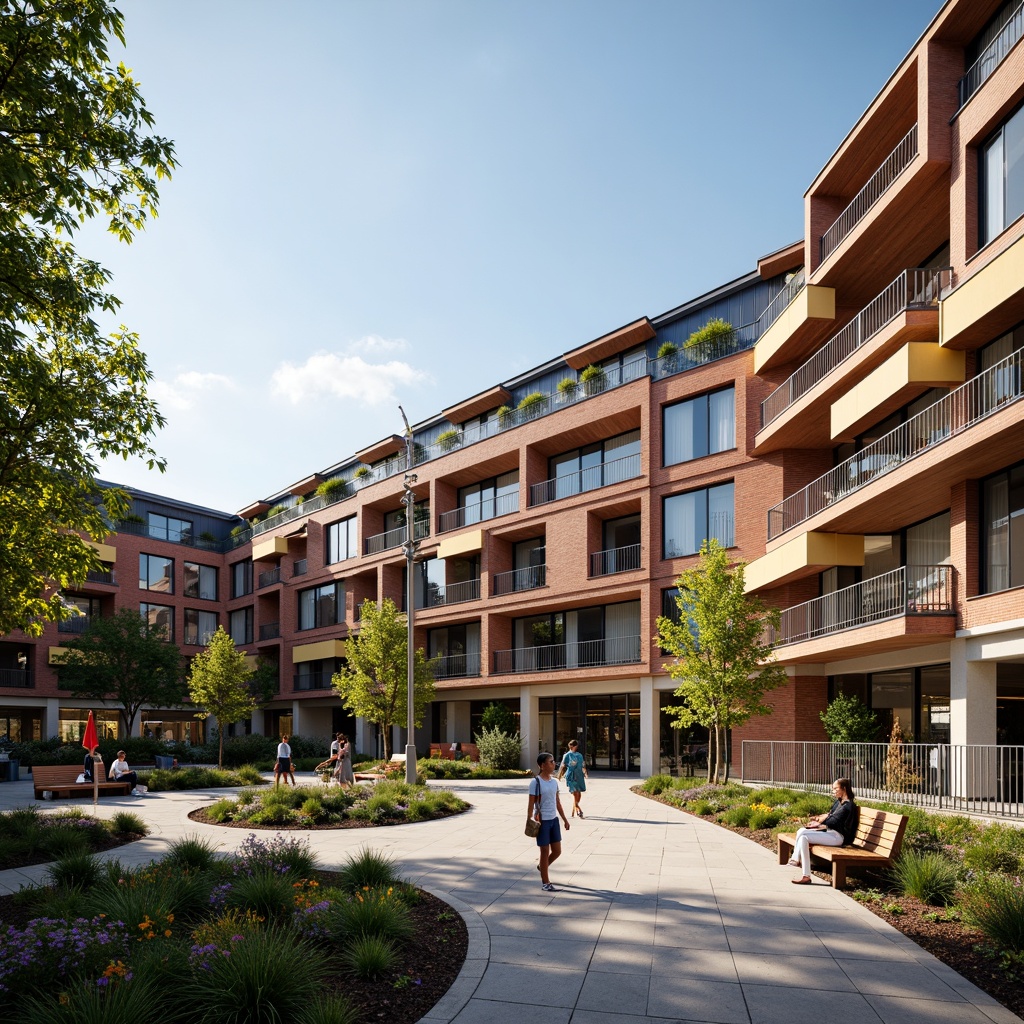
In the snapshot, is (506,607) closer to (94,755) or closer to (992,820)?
(94,755)

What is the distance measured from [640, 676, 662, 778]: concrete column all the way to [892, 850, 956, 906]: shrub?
65.9 ft

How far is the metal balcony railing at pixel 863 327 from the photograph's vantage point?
Answer: 65.1 ft

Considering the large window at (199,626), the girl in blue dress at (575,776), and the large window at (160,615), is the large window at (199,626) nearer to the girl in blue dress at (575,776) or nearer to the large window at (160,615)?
the large window at (160,615)

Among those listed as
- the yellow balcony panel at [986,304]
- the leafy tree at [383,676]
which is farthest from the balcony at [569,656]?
the yellow balcony panel at [986,304]

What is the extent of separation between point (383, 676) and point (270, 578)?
2264 centimetres

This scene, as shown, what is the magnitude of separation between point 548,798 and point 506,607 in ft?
80.5

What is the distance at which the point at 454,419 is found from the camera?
4100cm

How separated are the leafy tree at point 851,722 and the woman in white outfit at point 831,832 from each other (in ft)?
34.5

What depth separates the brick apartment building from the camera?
1773 cm

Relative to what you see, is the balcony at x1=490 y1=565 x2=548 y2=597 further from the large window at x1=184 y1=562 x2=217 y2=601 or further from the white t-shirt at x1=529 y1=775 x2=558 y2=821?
the large window at x1=184 y1=562 x2=217 y2=601

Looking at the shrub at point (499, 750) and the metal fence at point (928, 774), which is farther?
the shrub at point (499, 750)

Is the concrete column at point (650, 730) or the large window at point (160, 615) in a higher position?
the large window at point (160, 615)

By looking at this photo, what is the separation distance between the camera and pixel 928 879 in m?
9.43

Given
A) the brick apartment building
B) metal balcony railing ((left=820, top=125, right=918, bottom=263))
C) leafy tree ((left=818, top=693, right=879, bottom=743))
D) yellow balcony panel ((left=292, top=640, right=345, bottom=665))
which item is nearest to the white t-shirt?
the brick apartment building
